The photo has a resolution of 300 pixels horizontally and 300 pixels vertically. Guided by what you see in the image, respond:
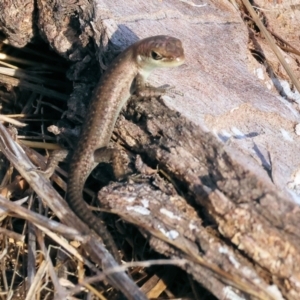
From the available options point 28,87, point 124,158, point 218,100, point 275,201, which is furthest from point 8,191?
point 275,201

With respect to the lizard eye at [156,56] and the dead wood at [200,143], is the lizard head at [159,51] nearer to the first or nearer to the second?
the lizard eye at [156,56]

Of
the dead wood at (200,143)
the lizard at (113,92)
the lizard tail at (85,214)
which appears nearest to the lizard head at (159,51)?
the lizard at (113,92)

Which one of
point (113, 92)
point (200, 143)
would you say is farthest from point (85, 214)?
point (113, 92)

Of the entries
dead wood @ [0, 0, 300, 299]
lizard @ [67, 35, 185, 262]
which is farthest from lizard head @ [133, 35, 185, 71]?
dead wood @ [0, 0, 300, 299]

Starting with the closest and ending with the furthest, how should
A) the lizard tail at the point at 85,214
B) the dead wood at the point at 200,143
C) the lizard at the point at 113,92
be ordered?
the dead wood at the point at 200,143 < the lizard tail at the point at 85,214 < the lizard at the point at 113,92

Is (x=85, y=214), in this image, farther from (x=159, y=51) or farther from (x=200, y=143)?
(x=159, y=51)

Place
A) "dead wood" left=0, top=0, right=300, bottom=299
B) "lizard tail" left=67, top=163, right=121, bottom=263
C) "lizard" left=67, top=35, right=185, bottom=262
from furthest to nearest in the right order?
"lizard" left=67, top=35, right=185, bottom=262, "lizard tail" left=67, top=163, right=121, bottom=263, "dead wood" left=0, top=0, right=300, bottom=299

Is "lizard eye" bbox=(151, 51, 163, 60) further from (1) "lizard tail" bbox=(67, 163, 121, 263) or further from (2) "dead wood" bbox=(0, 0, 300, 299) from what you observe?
(1) "lizard tail" bbox=(67, 163, 121, 263)
